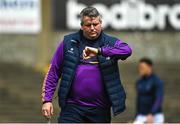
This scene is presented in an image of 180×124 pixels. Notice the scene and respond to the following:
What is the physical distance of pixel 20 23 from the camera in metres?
16.3

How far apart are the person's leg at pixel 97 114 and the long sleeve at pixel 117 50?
1.79ft

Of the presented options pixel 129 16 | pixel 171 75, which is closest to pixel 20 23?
pixel 129 16

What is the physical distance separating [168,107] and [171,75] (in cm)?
81

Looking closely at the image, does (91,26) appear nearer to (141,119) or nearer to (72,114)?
(72,114)

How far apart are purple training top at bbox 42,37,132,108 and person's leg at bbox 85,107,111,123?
0.05 m

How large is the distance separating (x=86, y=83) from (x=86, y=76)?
6 cm

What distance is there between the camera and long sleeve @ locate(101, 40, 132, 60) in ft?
22.5

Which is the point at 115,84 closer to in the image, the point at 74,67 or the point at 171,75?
the point at 74,67

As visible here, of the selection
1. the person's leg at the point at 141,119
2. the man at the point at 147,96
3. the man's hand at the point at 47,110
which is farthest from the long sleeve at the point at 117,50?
the person's leg at the point at 141,119

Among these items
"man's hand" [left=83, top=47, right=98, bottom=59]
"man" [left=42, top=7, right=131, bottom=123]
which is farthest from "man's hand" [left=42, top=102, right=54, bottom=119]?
"man's hand" [left=83, top=47, right=98, bottom=59]

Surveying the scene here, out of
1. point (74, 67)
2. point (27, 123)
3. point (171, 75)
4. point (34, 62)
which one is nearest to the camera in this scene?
point (74, 67)

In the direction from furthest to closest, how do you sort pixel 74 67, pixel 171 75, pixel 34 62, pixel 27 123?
pixel 34 62, pixel 171 75, pixel 27 123, pixel 74 67

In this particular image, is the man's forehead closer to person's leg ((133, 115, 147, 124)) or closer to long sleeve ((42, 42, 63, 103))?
A: long sleeve ((42, 42, 63, 103))

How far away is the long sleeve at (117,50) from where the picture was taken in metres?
6.87
